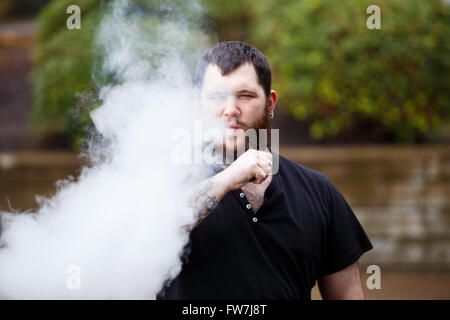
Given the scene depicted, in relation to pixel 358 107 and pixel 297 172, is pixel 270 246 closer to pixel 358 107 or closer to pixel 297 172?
pixel 297 172

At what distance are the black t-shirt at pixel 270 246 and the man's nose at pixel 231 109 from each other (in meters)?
0.29

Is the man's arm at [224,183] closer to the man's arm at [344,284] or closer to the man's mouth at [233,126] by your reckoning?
the man's mouth at [233,126]

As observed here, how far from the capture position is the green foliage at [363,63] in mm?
6137

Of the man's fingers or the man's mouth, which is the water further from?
the man's fingers

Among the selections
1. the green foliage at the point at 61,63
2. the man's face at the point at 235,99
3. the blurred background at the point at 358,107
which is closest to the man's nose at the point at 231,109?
the man's face at the point at 235,99

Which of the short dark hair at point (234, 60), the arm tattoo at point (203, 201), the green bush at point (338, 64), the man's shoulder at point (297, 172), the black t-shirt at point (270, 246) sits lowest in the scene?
the black t-shirt at point (270, 246)

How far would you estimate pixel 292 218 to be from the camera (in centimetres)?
194

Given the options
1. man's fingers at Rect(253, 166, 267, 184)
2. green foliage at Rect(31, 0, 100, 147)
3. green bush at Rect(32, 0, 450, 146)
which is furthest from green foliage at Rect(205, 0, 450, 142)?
man's fingers at Rect(253, 166, 267, 184)

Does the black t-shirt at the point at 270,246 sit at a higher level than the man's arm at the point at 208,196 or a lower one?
lower

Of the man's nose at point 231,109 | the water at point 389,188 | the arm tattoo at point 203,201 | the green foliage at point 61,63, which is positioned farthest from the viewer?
the green foliage at point 61,63

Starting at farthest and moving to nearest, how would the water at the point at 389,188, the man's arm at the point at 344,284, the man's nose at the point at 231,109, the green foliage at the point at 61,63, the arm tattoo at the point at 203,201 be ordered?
the green foliage at the point at 61,63 → the water at the point at 389,188 → the man's arm at the point at 344,284 → the man's nose at the point at 231,109 → the arm tattoo at the point at 203,201

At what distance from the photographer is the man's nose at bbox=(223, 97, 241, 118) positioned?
1.92 m

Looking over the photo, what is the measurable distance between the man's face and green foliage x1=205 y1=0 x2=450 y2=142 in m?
4.29

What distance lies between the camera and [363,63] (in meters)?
6.13
